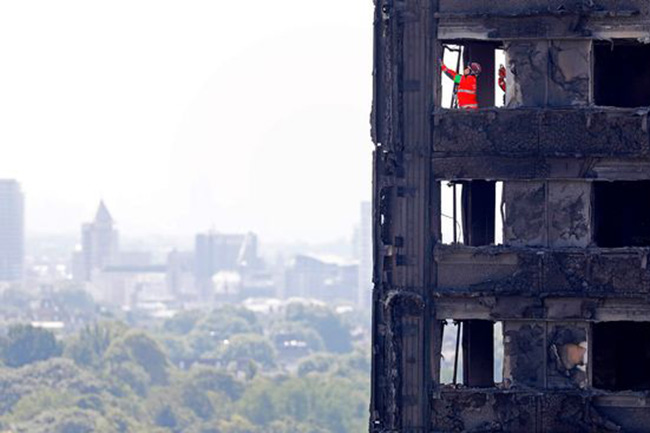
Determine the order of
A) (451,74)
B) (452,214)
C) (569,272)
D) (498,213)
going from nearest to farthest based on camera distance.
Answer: (569,272) < (498,213) < (451,74) < (452,214)

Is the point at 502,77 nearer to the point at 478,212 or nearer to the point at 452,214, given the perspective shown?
the point at 478,212

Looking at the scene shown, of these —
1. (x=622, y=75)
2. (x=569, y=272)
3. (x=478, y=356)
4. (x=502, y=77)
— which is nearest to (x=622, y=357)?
(x=569, y=272)

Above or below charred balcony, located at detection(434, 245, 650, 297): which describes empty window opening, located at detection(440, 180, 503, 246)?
above

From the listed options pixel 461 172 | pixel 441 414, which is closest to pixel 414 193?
pixel 461 172

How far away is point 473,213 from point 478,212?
92 mm

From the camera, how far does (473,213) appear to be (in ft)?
128

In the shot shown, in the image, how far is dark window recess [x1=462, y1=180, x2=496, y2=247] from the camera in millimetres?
38719

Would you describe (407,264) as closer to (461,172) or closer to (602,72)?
(461,172)

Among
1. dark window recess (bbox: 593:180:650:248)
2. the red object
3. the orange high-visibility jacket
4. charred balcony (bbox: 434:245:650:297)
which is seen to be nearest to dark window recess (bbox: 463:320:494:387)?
dark window recess (bbox: 593:180:650:248)

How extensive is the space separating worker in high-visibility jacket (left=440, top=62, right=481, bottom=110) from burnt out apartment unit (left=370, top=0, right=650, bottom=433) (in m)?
2.01

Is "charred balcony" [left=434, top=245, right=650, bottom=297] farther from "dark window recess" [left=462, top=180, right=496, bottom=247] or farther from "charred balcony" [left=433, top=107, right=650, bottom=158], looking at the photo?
"dark window recess" [left=462, top=180, right=496, bottom=247]

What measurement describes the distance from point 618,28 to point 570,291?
3.44 metres

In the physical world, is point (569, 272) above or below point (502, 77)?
below

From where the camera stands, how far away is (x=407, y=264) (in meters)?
36.0
